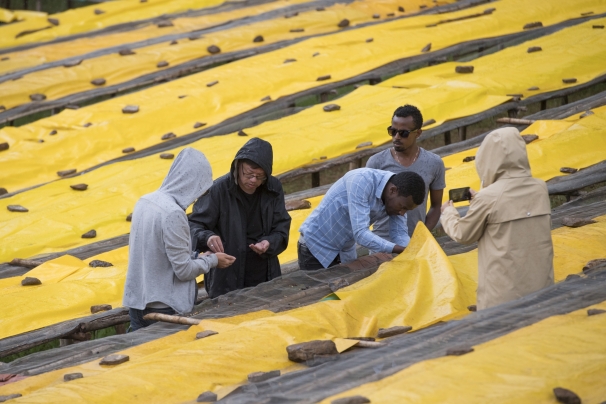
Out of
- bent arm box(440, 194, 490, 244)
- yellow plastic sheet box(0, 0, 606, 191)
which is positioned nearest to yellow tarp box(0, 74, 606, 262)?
yellow plastic sheet box(0, 0, 606, 191)

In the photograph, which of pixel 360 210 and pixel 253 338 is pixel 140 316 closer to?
pixel 253 338

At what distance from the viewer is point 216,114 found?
35.0 ft

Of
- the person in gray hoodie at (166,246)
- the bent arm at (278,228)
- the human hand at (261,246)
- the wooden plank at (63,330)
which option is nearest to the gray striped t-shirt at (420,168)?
the bent arm at (278,228)

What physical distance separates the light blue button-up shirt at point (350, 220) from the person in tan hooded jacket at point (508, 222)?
0.88 metres

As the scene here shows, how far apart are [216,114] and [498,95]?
3.20 m

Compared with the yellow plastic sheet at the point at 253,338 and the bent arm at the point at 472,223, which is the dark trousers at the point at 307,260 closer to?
the yellow plastic sheet at the point at 253,338

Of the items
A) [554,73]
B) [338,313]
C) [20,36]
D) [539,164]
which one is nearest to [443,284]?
[338,313]

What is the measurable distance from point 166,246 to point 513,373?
199 cm

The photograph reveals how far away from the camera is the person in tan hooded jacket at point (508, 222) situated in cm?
428

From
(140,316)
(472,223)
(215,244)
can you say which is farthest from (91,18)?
(472,223)

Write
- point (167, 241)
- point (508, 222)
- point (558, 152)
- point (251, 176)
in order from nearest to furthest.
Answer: point (508, 222), point (167, 241), point (251, 176), point (558, 152)

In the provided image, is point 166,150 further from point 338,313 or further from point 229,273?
point 338,313

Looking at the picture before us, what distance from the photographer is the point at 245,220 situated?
560cm

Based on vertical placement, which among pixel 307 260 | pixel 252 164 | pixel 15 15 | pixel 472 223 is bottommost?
pixel 307 260
